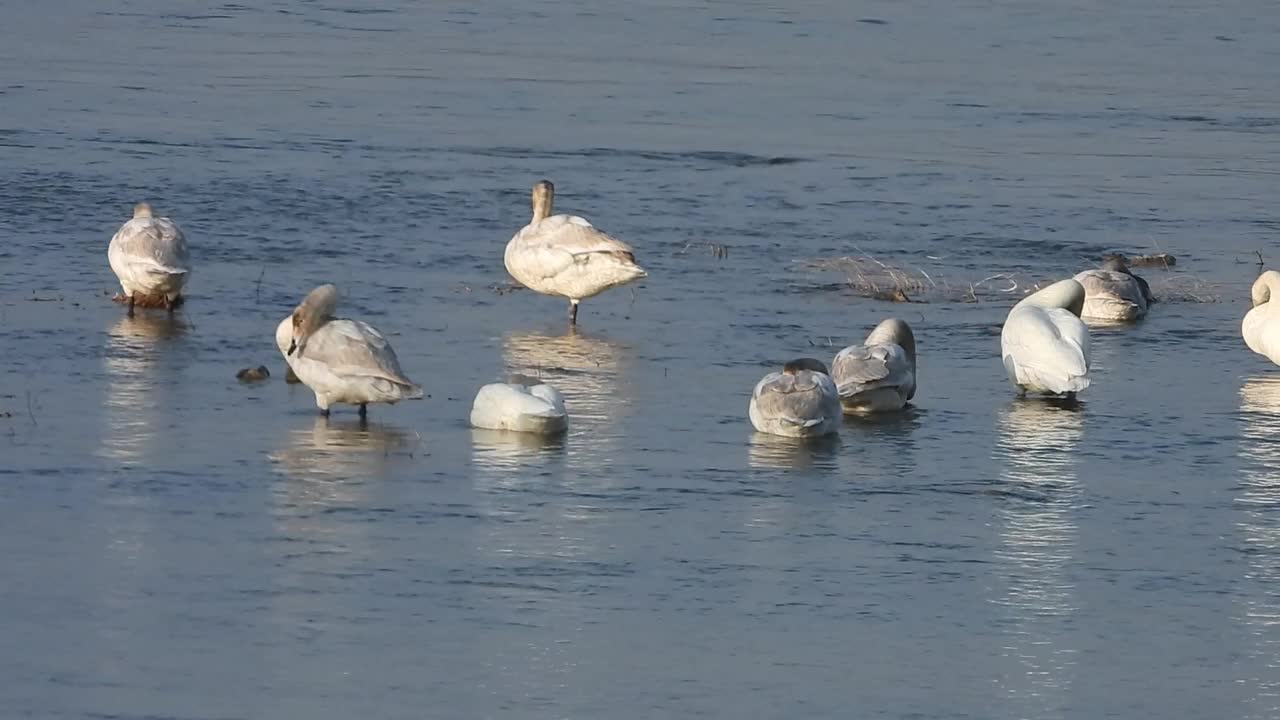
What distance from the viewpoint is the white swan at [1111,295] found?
49.9 ft

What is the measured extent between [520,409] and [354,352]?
85 centimetres

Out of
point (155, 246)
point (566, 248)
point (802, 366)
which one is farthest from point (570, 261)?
point (802, 366)

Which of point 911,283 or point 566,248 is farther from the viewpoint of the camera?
point 911,283

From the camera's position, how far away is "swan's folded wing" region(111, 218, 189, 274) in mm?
14422

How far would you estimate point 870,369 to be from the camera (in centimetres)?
1238

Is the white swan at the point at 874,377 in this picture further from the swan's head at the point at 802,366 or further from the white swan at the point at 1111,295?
the white swan at the point at 1111,295

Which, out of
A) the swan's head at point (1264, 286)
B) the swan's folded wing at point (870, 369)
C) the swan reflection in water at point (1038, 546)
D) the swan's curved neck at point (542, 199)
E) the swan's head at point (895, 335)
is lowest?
the swan reflection in water at point (1038, 546)

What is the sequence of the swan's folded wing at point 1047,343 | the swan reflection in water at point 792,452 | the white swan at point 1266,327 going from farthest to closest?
the white swan at point 1266,327 < the swan's folded wing at point 1047,343 < the swan reflection in water at point 792,452

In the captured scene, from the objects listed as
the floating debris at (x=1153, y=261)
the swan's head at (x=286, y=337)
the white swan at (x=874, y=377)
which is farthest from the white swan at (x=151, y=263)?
the floating debris at (x=1153, y=261)

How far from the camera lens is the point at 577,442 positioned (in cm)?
1163

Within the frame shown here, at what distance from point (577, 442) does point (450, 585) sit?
2.53 m

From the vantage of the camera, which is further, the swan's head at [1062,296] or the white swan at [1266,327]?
the swan's head at [1062,296]

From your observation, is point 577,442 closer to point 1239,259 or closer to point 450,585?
point 450,585

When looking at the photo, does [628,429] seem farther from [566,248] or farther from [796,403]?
[566,248]
